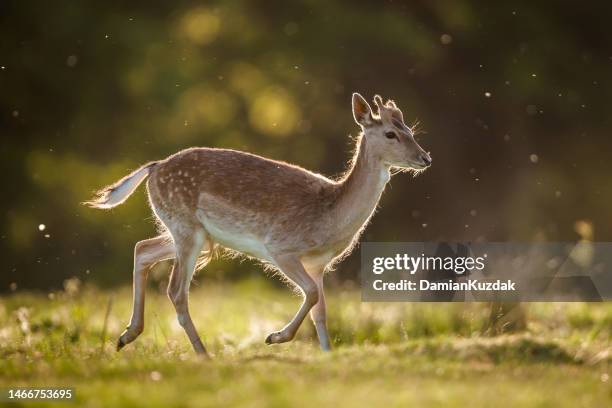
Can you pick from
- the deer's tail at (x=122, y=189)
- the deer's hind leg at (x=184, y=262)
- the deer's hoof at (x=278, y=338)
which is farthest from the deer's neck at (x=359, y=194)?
the deer's tail at (x=122, y=189)

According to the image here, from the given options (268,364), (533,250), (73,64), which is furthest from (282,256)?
(73,64)

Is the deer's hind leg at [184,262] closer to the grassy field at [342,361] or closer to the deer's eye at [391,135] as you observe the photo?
the grassy field at [342,361]

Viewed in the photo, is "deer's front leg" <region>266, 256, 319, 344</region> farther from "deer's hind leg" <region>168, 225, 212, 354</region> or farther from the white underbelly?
"deer's hind leg" <region>168, 225, 212, 354</region>

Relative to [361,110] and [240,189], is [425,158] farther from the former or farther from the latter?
→ [240,189]

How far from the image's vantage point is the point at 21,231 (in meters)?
23.6

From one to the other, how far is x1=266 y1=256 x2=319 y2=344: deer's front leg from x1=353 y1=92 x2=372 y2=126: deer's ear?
1314 mm

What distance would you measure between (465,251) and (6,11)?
1447 centimetres

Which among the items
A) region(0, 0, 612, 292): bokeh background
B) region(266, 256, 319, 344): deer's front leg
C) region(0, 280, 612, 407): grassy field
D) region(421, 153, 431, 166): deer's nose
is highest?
region(0, 0, 612, 292): bokeh background

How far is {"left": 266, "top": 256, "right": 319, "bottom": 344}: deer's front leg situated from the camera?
26.5 ft

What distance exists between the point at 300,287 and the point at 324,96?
535 inches

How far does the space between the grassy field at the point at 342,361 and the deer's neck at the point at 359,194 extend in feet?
3.30

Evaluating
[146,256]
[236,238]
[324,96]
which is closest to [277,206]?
[236,238]

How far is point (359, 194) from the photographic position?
28.0ft

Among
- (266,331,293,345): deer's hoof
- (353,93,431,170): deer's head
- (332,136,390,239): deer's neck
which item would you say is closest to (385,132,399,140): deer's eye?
(353,93,431,170): deer's head
